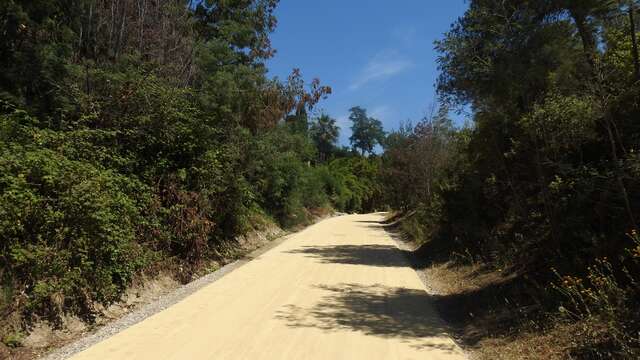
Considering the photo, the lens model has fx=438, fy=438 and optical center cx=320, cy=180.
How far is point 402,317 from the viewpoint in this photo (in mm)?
7793

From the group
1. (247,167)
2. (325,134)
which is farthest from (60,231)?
(325,134)

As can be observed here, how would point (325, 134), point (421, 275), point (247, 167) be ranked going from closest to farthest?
point (421, 275)
point (247, 167)
point (325, 134)

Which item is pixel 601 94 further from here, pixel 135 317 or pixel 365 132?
pixel 365 132

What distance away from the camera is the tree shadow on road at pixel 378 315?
678cm

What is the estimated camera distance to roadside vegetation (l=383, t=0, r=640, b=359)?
5.87 meters

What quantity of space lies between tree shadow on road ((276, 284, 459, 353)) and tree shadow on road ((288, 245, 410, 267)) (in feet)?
14.3

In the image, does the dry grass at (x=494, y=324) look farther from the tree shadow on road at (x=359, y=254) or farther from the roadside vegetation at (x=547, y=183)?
the tree shadow on road at (x=359, y=254)

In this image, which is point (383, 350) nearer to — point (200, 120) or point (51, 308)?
point (51, 308)

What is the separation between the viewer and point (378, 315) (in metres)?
7.86

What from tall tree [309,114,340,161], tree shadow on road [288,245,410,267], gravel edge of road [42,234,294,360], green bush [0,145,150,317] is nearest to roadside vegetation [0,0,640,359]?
green bush [0,145,150,317]

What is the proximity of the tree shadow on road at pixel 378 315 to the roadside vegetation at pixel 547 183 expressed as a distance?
1.74 ft

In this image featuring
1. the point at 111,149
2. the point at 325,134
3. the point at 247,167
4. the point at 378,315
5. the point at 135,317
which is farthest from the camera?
the point at 325,134

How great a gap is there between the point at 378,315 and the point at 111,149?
6655 millimetres

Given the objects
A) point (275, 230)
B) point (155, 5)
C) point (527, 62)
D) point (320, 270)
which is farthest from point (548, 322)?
point (275, 230)
